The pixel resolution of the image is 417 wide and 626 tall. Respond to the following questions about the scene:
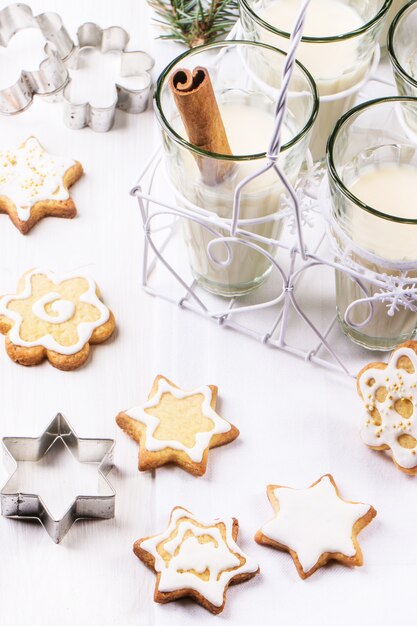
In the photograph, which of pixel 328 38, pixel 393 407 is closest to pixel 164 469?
pixel 393 407

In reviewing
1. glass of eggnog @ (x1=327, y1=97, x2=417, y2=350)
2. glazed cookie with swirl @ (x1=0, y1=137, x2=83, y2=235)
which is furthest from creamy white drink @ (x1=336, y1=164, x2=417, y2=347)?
glazed cookie with swirl @ (x1=0, y1=137, x2=83, y2=235)

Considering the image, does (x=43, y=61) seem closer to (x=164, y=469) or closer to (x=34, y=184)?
(x=34, y=184)

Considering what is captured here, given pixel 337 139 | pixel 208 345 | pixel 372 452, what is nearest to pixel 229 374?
pixel 208 345

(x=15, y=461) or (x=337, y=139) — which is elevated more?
(x=337, y=139)

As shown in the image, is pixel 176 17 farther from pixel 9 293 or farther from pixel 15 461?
pixel 15 461

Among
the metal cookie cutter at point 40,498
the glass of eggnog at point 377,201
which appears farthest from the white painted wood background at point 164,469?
the glass of eggnog at point 377,201

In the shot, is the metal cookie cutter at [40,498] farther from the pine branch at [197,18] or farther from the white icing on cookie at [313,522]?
the pine branch at [197,18]
